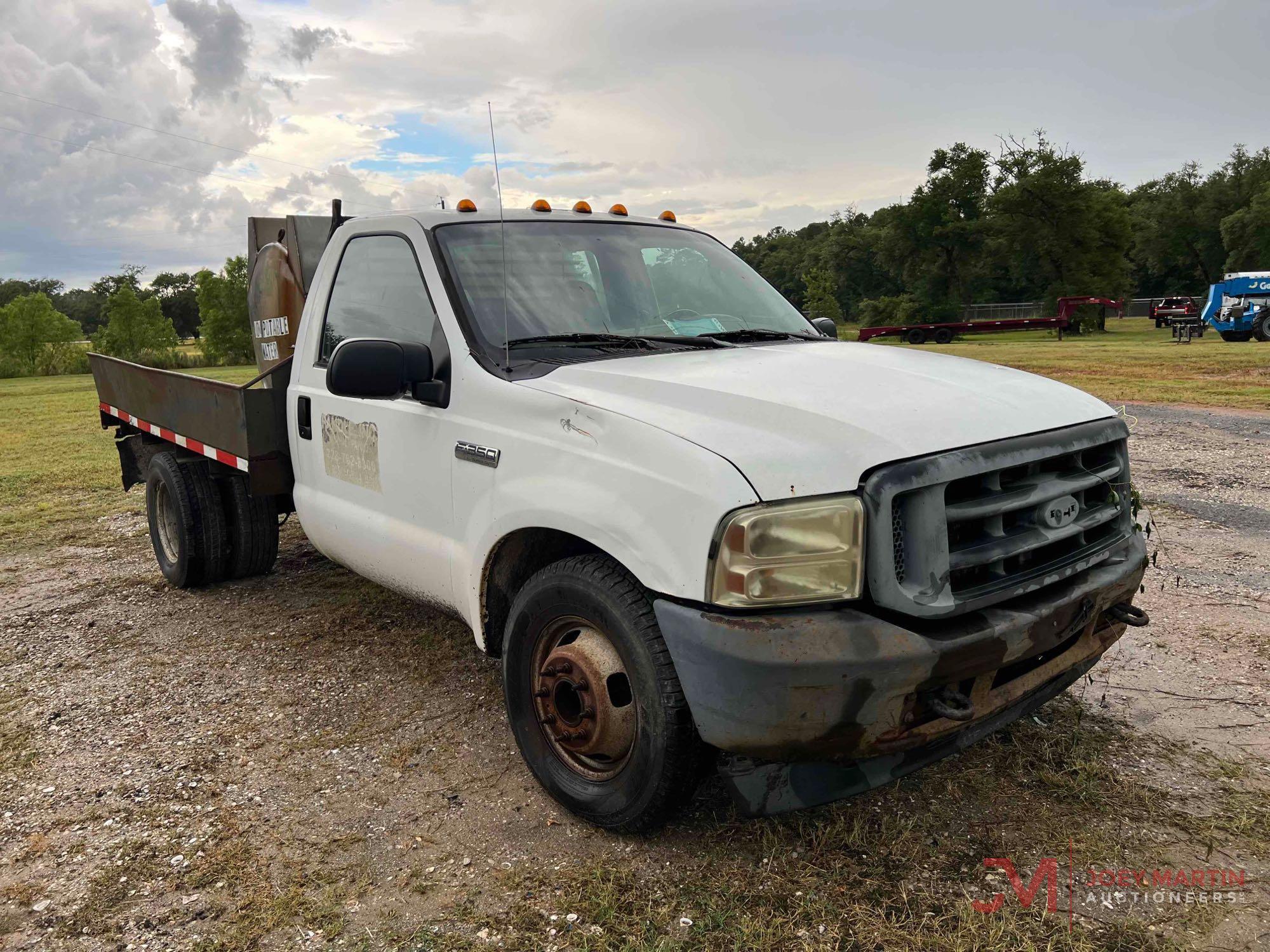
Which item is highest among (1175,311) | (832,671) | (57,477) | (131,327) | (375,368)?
(131,327)

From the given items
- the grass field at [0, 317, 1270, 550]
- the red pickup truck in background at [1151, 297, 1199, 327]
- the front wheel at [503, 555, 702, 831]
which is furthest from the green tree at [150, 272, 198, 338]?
the front wheel at [503, 555, 702, 831]

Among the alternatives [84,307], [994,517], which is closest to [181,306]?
[84,307]

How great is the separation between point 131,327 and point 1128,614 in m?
53.2

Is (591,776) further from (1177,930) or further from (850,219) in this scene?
(850,219)

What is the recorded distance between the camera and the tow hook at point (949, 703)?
2.44m

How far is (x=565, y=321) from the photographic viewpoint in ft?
11.5

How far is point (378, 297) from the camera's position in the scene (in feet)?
12.9

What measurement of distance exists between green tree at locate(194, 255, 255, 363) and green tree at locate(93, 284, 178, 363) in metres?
4.13

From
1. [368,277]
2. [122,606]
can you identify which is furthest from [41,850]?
[122,606]

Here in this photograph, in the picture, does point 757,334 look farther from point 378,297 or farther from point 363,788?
point 363,788

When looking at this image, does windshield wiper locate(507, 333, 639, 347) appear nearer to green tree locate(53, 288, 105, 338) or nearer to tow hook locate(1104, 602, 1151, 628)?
tow hook locate(1104, 602, 1151, 628)

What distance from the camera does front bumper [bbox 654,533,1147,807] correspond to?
91.4 inches

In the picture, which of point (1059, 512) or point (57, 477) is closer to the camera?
point (1059, 512)

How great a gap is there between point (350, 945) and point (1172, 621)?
4074mm
